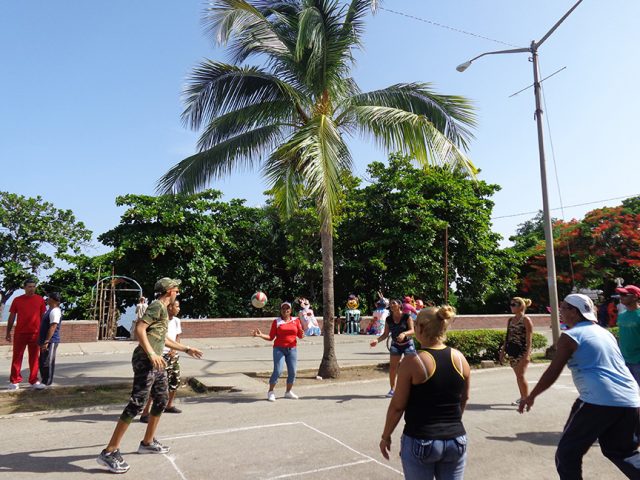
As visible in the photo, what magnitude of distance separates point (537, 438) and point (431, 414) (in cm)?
394

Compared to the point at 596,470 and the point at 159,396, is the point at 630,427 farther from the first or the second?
the point at 159,396

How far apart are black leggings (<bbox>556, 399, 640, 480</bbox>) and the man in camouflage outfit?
3.82m

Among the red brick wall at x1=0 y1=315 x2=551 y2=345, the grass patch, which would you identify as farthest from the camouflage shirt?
the red brick wall at x1=0 y1=315 x2=551 y2=345

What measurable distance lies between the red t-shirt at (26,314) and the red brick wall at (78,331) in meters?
10.5

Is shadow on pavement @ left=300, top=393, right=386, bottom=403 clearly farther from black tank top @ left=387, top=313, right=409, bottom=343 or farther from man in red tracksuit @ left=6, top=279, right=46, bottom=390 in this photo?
man in red tracksuit @ left=6, top=279, right=46, bottom=390

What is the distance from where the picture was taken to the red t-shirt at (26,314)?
8617 millimetres

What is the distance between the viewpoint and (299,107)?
35.1 feet

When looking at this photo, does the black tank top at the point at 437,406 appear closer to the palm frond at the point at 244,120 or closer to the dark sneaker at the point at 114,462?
the dark sneaker at the point at 114,462

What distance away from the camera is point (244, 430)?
6227 mm

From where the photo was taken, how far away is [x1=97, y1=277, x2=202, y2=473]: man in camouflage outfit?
4.75m

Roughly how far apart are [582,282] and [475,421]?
30.6 m

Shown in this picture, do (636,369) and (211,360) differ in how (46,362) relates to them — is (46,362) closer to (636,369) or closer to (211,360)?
(211,360)

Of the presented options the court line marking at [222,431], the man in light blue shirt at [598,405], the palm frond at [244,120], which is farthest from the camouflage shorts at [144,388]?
the palm frond at [244,120]

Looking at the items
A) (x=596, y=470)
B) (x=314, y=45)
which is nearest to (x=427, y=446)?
(x=596, y=470)
